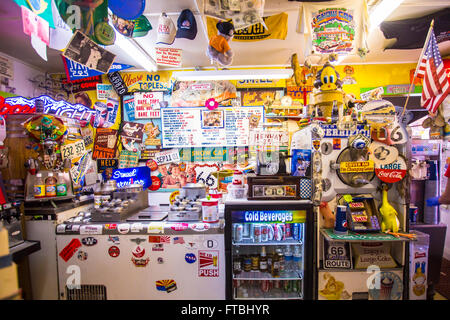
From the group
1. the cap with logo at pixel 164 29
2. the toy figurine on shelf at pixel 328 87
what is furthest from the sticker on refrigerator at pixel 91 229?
the toy figurine on shelf at pixel 328 87

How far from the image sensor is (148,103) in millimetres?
5066

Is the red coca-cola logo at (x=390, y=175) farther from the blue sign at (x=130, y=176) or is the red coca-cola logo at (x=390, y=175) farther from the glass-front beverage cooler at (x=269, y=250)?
the blue sign at (x=130, y=176)

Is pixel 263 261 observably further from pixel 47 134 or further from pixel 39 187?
pixel 47 134

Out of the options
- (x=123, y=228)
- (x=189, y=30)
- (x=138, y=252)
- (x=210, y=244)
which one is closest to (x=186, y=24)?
(x=189, y=30)

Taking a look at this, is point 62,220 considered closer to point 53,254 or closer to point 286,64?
point 53,254

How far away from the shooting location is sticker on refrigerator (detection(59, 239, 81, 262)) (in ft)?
8.99

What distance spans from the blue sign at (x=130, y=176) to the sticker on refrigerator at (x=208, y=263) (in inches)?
57.9

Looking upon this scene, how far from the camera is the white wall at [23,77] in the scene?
4.24 meters

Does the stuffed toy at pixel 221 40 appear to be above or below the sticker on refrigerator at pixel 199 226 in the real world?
above

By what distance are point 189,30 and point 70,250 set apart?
124 inches

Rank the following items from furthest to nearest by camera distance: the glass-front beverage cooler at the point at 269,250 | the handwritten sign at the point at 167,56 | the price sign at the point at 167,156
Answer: the price sign at the point at 167,156 < the handwritten sign at the point at 167,56 < the glass-front beverage cooler at the point at 269,250

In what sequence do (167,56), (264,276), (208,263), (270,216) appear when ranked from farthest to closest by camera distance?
1. (167,56)
2. (208,263)
3. (264,276)
4. (270,216)
